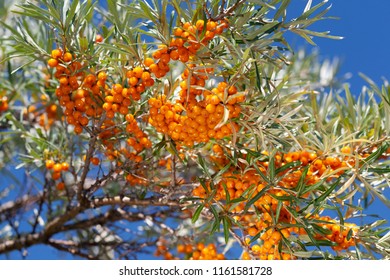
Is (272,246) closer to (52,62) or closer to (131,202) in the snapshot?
(131,202)

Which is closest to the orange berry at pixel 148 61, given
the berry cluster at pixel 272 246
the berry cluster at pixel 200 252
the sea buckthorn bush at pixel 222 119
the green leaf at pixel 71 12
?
the sea buckthorn bush at pixel 222 119

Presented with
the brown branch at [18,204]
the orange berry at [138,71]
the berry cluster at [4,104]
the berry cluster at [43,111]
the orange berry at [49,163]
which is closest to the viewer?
the orange berry at [138,71]

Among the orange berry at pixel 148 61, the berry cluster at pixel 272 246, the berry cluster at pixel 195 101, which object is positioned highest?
the orange berry at pixel 148 61

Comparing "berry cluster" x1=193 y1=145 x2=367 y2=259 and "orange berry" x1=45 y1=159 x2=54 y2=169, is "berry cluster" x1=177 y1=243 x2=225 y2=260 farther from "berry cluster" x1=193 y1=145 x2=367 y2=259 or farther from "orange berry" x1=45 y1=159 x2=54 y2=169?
"orange berry" x1=45 y1=159 x2=54 y2=169

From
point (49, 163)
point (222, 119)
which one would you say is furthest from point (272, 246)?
point (49, 163)

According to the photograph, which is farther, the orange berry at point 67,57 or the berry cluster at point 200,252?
the berry cluster at point 200,252

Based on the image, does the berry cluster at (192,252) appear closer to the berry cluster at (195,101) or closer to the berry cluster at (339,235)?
the berry cluster at (339,235)

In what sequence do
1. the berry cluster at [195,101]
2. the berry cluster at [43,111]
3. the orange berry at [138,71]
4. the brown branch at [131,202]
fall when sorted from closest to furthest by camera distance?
the berry cluster at [195,101] → the orange berry at [138,71] → the brown branch at [131,202] → the berry cluster at [43,111]

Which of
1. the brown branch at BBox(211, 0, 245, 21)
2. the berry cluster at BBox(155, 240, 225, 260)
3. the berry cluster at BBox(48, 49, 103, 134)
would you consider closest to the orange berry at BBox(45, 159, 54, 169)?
the berry cluster at BBox(48, 49, 103, 134)

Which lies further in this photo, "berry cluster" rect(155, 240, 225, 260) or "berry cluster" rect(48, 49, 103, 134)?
"berry cluster" rect(155, 240, 225, 260)

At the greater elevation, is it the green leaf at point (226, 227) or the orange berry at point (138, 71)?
the orange berry at point (138, 71)
